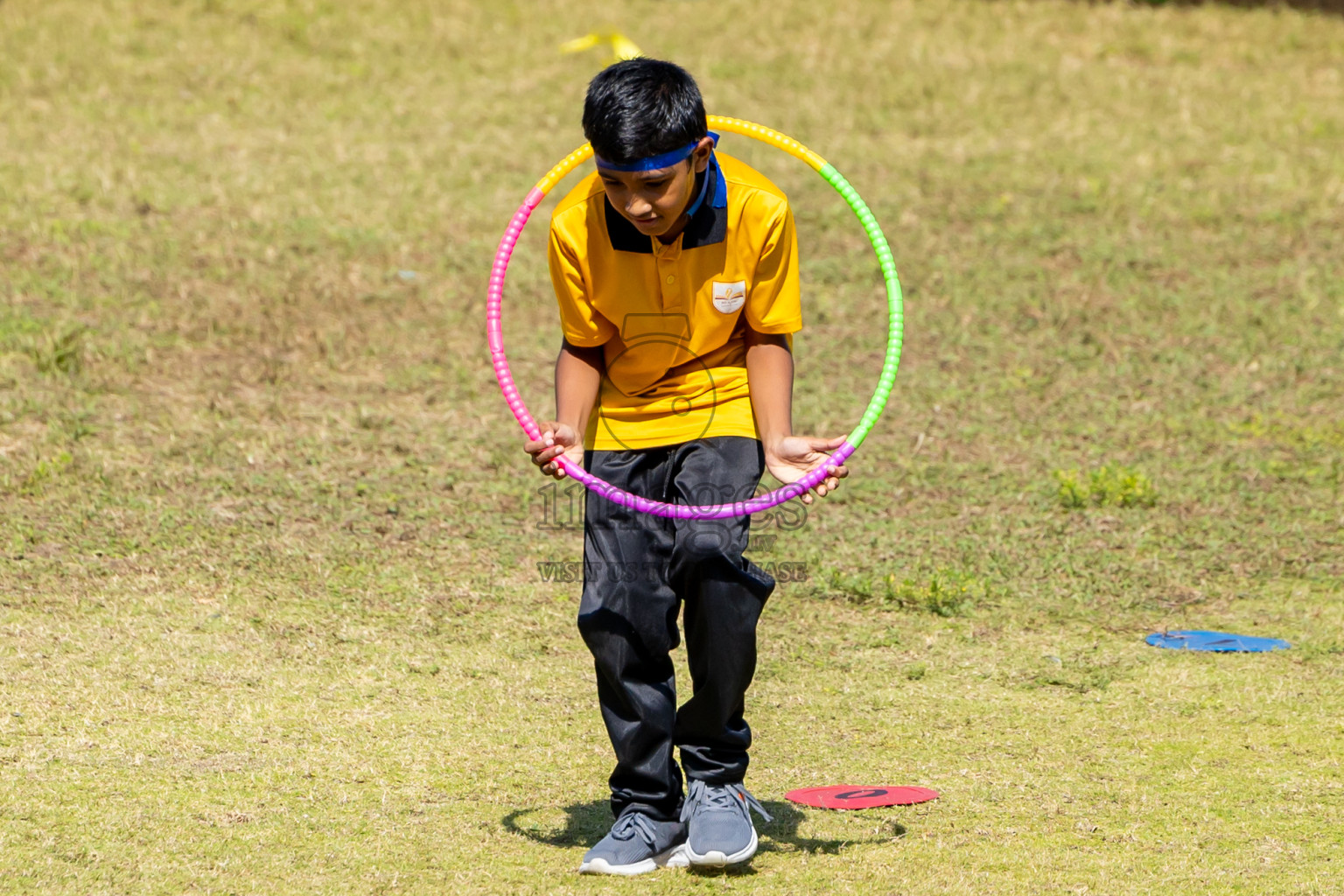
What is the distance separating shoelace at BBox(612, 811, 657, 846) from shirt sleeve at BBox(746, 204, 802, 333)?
4.96 ft

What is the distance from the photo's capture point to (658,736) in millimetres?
4367

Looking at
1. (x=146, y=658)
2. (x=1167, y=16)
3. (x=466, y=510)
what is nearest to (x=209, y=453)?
(x=466, y=510)

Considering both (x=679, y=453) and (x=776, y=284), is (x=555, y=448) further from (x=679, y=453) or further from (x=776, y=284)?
(x=776, y=284)

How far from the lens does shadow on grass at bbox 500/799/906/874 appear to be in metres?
4.51

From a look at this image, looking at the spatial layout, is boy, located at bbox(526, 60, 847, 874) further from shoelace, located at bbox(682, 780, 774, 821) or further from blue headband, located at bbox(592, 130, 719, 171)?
blue headband, located at bbox(592, 130, 719, 171)

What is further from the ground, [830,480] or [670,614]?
[830,480]

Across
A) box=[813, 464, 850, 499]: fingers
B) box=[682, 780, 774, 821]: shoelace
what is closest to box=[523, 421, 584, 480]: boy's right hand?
box=[813, 464, 850, 499]: fingers

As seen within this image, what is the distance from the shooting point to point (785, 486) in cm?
453

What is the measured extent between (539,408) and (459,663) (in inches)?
142

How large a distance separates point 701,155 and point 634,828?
6.49 ft

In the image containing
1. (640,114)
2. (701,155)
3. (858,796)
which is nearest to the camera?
(640,114)

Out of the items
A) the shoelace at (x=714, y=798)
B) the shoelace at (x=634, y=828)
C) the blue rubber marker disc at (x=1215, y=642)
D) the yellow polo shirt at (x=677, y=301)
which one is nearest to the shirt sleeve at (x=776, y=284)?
the yellow polo shirt at (x=677, y=301)

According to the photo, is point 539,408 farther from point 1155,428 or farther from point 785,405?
point 785,405

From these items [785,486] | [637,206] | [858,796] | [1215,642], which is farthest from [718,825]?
[1215,642]
